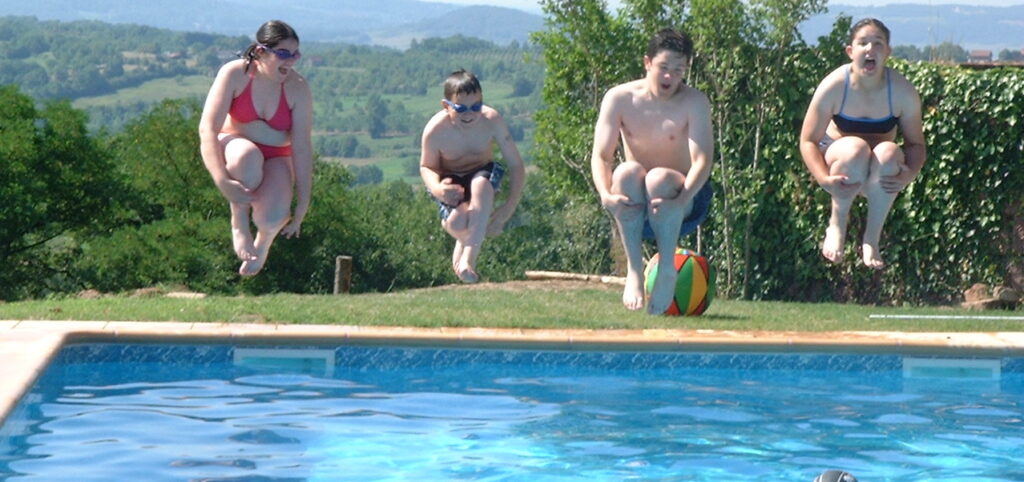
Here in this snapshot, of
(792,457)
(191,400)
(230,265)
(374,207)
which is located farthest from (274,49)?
(374,207)

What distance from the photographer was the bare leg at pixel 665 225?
27.3 ft

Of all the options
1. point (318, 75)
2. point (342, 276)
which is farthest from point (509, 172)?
point (318, 75)

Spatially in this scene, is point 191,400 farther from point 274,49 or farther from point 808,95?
point 808,95

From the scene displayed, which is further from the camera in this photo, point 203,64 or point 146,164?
point 203,64

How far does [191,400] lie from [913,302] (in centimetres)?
945

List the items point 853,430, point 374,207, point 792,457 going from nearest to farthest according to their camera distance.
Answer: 1. point 792,457
2. point 853,430
3. point 374,207

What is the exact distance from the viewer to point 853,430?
31.9 ft

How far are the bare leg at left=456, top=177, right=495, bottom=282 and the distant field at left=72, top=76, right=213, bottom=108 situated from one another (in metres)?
74.8

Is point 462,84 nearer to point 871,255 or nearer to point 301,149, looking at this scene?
point 301,149

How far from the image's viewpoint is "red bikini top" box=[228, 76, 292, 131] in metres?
8.16

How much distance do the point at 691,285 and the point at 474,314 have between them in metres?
1.94

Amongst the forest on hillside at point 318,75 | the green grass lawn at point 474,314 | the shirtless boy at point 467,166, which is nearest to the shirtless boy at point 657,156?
the shirtless boy at point 467,166

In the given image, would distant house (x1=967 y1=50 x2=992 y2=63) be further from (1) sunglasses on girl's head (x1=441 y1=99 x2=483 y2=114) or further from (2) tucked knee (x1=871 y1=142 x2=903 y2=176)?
(1) sunglasses on girl's head (x1=441 y1=99 x2=483 y2=114)

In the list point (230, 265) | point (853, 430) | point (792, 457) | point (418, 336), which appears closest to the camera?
point (792, 457)
